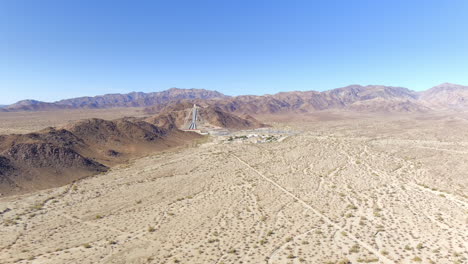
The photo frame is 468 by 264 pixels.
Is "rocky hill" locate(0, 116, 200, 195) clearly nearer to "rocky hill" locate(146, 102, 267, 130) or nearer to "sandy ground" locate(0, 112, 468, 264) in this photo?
"sandy ground" locate(0, 112, 468, 264)

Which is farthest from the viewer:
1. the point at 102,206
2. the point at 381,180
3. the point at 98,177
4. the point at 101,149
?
the point at 101,149

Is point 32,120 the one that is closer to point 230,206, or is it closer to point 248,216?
point 230,206

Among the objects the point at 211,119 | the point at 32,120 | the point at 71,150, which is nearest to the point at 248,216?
the point at 71,150

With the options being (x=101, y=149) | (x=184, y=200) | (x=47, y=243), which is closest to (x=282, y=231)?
(x=184, y=200)

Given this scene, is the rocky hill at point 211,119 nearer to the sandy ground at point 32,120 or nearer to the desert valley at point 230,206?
the sandy ground at point 32,120

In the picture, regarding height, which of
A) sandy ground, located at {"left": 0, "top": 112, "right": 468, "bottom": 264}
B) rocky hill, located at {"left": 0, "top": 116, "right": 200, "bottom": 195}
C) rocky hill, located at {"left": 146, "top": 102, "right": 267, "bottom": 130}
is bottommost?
sandy ground, located at {"left": 0, "top": 112, "right": 468, "bottom": 264}

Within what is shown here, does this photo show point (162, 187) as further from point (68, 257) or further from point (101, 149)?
point (101, 149)

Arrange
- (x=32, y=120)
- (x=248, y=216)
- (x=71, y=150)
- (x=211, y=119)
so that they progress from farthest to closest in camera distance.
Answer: (x=32, y=120)
(x=211, y=119)
(x=71, y=150)
(x=248, y=216)

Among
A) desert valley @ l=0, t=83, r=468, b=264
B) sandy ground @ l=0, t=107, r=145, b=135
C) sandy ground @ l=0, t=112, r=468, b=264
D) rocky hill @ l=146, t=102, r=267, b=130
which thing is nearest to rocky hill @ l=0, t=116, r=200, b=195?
desert valley @ l=0, t=83, r=468, b=264

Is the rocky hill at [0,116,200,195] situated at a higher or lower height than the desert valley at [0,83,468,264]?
higher
